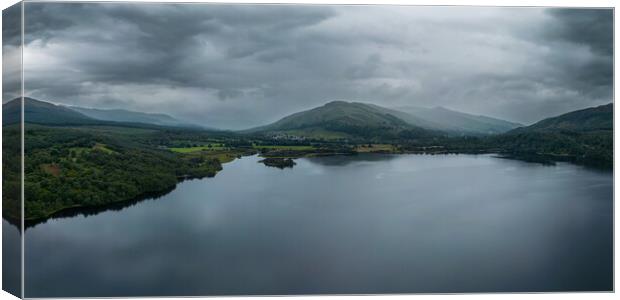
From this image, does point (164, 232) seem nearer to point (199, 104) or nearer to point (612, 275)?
point (199, 104)

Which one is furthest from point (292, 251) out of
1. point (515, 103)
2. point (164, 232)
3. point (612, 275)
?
point (612, 275)

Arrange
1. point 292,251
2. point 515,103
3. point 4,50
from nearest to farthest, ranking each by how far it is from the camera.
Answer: point 4,50, point 292,251, point 515,103

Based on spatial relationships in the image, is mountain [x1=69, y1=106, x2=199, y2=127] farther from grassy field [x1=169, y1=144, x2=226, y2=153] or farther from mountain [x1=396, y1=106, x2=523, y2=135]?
mountain [x1=396, y1=106, x2=523, y2=135]

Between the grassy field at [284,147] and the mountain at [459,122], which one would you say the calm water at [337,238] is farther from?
the mountain at [459,122]

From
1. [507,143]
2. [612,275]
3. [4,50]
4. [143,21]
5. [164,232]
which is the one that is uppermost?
[143,21]

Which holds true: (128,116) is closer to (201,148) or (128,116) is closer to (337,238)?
(201,148)

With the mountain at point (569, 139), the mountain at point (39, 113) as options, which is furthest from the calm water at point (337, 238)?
the mountain at point (39, 113)

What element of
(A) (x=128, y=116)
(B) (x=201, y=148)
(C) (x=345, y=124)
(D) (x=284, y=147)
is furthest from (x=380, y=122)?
(A) (x=128, y=116)
